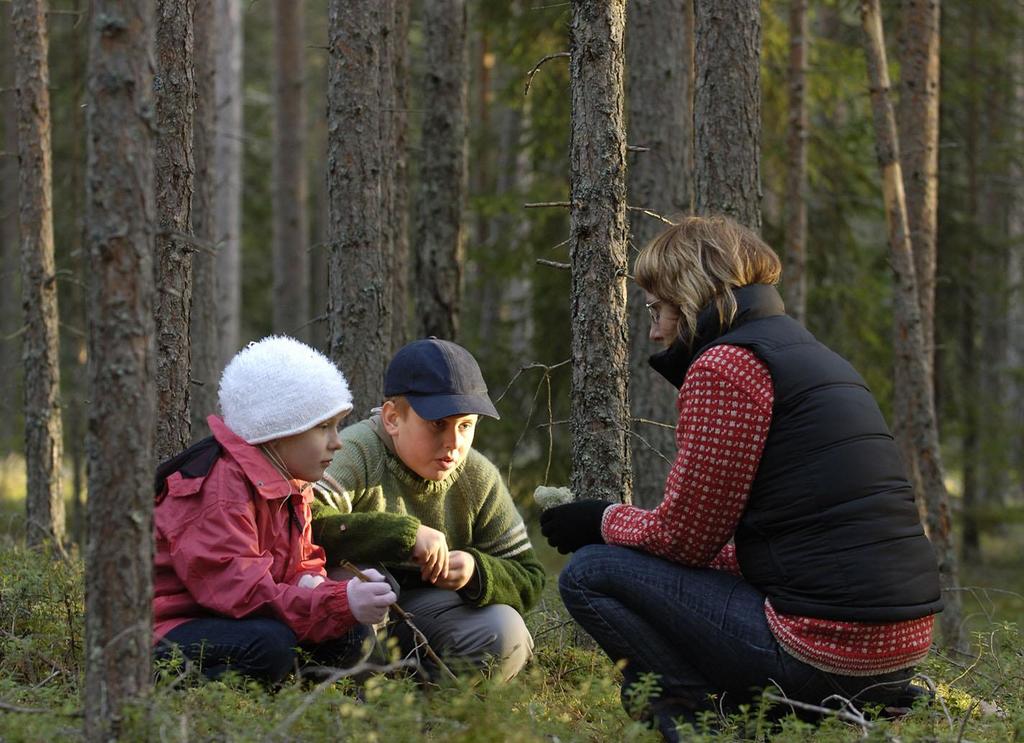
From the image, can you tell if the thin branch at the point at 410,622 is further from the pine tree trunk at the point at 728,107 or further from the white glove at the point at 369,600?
the pine tree trunk at the point at 728,107

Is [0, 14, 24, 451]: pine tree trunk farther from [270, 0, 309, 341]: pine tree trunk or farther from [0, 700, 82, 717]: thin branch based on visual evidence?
[0, 700, 82, 717]: thin branch

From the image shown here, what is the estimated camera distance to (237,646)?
4109mm

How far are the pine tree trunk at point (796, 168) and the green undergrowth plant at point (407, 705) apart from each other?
190 inches

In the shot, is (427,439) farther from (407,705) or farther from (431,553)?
(407,705)

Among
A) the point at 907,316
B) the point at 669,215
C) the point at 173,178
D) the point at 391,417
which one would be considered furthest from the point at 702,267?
the point at 907,316

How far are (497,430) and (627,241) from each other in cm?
691

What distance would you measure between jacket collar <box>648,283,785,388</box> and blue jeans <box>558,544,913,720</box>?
726 millimetres

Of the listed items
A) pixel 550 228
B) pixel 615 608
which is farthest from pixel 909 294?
pixel 615 608

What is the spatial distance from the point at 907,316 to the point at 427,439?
5.61m

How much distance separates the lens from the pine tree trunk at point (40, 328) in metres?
7.61

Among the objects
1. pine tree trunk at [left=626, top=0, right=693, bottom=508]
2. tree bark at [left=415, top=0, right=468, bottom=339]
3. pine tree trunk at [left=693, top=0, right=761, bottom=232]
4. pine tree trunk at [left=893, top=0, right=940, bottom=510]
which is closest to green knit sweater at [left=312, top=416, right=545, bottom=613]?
pine tree trunk at [left=693, top=0, right=761, bottom=232]

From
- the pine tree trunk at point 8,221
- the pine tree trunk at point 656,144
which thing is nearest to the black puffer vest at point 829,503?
the pine tree trunk at point 656,144

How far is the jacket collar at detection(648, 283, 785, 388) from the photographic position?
4.12 m

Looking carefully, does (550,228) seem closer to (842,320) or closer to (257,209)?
(842,320)
